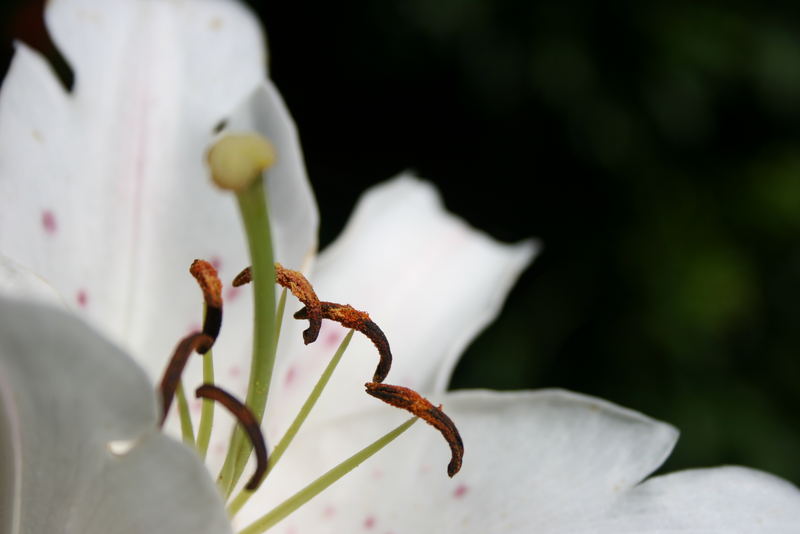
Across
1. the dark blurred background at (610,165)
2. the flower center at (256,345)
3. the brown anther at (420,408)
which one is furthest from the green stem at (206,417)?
the dark blurred background at (610,165)

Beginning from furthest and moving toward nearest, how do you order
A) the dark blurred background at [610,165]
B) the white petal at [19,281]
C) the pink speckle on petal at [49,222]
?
1. the dark blurred background at [610,165]
2. the pink speckle on petal at [49,222]
3. the white petal at [19,281]

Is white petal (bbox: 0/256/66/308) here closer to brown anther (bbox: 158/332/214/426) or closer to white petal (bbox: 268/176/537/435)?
brown anther (bbox: 158/332/214/426)

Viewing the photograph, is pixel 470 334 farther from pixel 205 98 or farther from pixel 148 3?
pixel 148 3

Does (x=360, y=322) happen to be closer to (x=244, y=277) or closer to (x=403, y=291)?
(x=244, y=277)

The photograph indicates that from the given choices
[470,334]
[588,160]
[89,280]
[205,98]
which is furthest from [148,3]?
[588,160]

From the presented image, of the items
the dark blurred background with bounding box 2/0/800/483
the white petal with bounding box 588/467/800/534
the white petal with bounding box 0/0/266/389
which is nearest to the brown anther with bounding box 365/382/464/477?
the white petal with bounding box 588/467/800/534

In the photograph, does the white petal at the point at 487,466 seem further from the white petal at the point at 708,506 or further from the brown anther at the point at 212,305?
the brown anther at the point at 212,305
